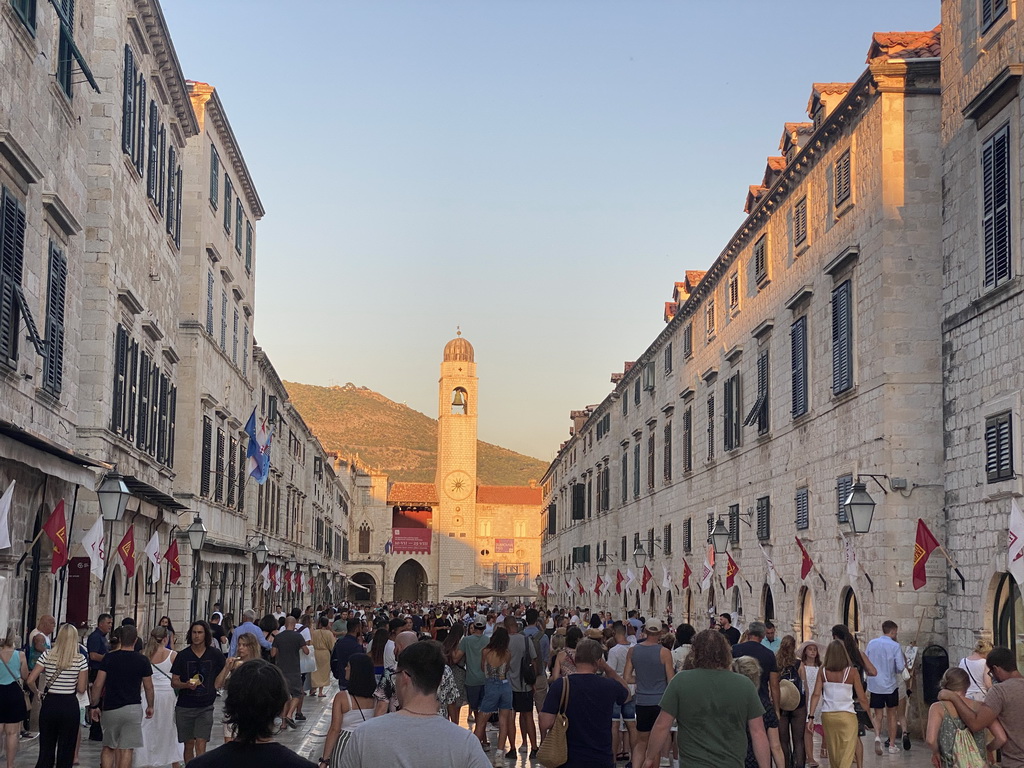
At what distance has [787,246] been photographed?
2641 cm

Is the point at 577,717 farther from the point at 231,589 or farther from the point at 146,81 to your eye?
the point at 231,589

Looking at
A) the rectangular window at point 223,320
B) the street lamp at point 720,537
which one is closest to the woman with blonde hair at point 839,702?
the street lamp at point 720,537

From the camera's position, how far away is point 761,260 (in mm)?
28828

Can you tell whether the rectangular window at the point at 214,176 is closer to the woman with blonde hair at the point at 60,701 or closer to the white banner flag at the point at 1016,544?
the woman with blonde hair at the point at 60,701

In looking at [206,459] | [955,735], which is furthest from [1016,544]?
[206,459]

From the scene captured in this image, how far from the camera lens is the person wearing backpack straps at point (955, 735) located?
8.86 metres

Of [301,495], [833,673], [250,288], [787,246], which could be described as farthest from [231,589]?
[833,673]

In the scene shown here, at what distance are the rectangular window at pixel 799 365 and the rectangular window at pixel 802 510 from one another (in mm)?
1478

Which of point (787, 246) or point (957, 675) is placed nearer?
point (957, 675)

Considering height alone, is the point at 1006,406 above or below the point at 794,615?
above

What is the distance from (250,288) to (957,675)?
35.0 metres

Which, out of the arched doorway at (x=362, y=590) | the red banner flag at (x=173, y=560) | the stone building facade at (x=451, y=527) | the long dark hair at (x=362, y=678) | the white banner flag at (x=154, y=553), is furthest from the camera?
the stone building facade at (x=451, y=527)

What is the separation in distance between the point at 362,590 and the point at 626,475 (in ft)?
200

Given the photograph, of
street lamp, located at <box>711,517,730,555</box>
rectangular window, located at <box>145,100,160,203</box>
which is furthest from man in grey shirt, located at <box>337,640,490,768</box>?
street lamp, located at <box>711,517,730,555</box>
